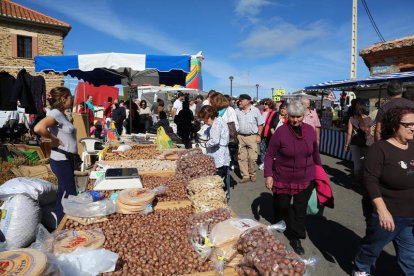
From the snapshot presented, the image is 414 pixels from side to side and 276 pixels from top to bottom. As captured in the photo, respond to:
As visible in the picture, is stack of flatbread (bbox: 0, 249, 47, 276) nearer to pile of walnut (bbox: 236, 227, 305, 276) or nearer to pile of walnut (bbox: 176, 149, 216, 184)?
pile of walnut (bbox: 236, 227, 305, 276)

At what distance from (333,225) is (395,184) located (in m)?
2.45

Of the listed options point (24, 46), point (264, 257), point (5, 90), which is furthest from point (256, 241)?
point (24, 46)

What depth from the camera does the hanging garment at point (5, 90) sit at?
7.54 m

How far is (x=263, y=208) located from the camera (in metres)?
5.50

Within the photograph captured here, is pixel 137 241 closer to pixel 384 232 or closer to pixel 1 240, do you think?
pixel 1 240

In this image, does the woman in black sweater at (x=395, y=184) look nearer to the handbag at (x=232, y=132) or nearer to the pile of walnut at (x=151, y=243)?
the pile of walnut at (x=151, y=243)

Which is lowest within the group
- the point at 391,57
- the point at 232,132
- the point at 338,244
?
the point at 338,244

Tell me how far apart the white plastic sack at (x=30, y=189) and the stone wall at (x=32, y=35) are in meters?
23.1

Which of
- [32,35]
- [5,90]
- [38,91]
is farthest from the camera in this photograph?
[32,35]

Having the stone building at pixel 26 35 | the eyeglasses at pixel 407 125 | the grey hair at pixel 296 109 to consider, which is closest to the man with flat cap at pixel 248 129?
the grey hair at pixel 296 109

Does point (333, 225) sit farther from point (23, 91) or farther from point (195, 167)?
point (23, 91)

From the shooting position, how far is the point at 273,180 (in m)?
3.67

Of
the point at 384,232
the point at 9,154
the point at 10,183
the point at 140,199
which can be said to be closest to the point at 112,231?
the point at 140,199

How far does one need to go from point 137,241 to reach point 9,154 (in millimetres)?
6409
